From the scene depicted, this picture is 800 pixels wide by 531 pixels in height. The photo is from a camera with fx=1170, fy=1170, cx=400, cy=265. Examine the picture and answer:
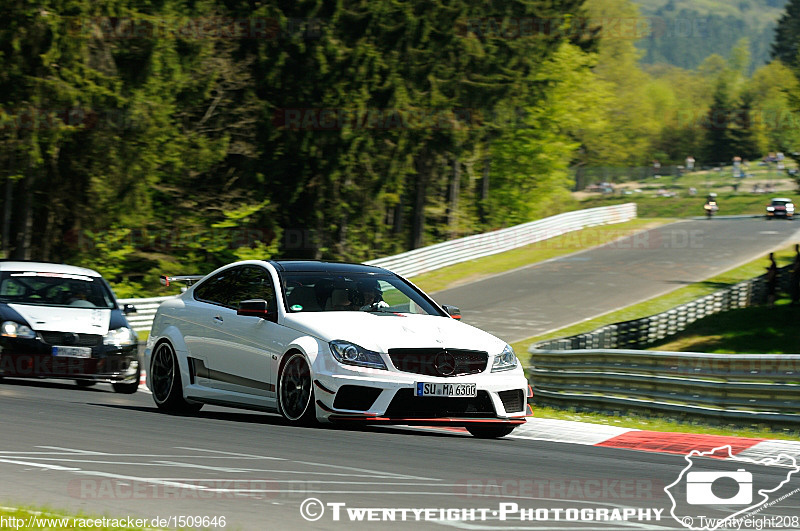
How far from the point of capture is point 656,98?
167m

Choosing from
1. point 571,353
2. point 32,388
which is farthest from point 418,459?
point 571,353

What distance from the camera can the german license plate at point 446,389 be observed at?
9.30 metres

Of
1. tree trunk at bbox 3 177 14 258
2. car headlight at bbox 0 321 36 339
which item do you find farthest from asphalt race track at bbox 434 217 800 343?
car headlight at bbox 0 321 36 339

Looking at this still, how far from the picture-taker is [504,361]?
9867 millimetres

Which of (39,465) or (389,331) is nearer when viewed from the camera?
(39,465)

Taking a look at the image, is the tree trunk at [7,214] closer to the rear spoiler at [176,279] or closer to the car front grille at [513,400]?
the rear spoiler at [176,279]

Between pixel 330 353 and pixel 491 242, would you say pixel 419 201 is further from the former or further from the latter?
pixel 330 353

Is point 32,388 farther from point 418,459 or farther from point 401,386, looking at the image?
point 418,459

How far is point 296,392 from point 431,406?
1.21 metres

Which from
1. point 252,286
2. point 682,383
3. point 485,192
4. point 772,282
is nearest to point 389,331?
point 252,286

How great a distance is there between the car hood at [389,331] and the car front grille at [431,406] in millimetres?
416

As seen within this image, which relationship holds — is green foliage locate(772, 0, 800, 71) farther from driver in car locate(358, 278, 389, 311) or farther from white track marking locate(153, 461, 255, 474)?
white track marking locate(153, 461, 255, 474)

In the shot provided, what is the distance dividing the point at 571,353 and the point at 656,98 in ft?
512

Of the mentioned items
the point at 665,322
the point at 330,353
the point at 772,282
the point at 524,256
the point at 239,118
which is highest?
the point at 239,118
